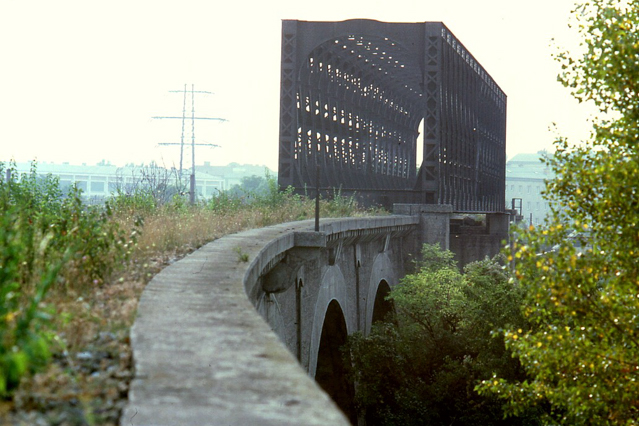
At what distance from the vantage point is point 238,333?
17.4 ft

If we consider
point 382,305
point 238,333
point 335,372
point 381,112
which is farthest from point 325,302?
point 381,112

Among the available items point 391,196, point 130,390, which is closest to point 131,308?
point 130,390

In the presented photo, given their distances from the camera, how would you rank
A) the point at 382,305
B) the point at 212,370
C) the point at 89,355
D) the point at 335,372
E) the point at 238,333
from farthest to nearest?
the point at 382,305 → the point at 335,372 → the point at 238,333 → the point at 89,355 → the point at 212,370

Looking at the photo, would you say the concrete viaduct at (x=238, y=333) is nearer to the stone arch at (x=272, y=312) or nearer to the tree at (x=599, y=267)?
the stone arch at (x=272, y=312)

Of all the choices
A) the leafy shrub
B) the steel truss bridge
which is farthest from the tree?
the steel truss bridge

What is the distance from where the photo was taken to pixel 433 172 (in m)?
36.0

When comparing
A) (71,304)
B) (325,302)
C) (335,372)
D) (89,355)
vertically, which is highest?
(71,304)

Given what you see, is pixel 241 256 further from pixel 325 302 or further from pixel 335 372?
pixel 335 372

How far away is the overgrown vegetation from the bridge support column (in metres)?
19.3

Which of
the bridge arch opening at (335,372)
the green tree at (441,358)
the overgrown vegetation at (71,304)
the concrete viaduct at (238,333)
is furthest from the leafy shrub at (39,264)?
the bridge arch opening at (335,372)

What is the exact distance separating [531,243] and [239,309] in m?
5.84

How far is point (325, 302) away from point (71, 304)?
12864 mm

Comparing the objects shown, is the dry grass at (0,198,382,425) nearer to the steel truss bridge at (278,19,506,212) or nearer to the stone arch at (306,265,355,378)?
the stone arch at (306,265,355,378)

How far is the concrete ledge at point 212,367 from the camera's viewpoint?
3588 mm
